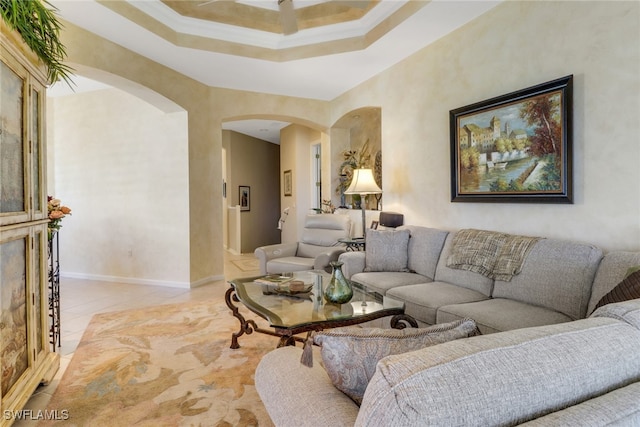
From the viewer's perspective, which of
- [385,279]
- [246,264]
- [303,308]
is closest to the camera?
[303,308]

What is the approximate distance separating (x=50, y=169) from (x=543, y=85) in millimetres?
6536

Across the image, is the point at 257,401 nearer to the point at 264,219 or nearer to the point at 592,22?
the point at 592,22

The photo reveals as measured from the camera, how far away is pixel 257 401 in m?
2.04

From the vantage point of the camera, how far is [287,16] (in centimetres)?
255

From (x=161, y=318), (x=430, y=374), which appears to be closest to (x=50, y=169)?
(x=161, y=318)

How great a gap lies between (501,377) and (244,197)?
809cm

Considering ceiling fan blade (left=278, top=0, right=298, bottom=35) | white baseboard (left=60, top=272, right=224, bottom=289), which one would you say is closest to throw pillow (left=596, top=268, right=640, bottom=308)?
ceiling fan blade (left=278, top=0, right=298, bottom=35)

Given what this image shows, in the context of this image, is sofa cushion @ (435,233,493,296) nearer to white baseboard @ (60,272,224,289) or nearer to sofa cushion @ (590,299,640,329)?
sofa cushion @ (590,299,640,329)

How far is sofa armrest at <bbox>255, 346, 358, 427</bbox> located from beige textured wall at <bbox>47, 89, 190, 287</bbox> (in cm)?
387

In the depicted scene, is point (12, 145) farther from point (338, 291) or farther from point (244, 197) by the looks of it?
point (244, 197)

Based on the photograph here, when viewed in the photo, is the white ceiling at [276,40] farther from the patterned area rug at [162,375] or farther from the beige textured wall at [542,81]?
the patterned area rug at [162,375]

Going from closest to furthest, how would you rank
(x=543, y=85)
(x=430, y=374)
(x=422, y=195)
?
(x=430, y=374)
(x=543, y=85)
(x=422, y=195)

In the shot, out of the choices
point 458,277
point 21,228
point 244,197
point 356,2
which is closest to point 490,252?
point 458,277

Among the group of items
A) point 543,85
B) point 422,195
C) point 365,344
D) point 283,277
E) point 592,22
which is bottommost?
point 283,277
